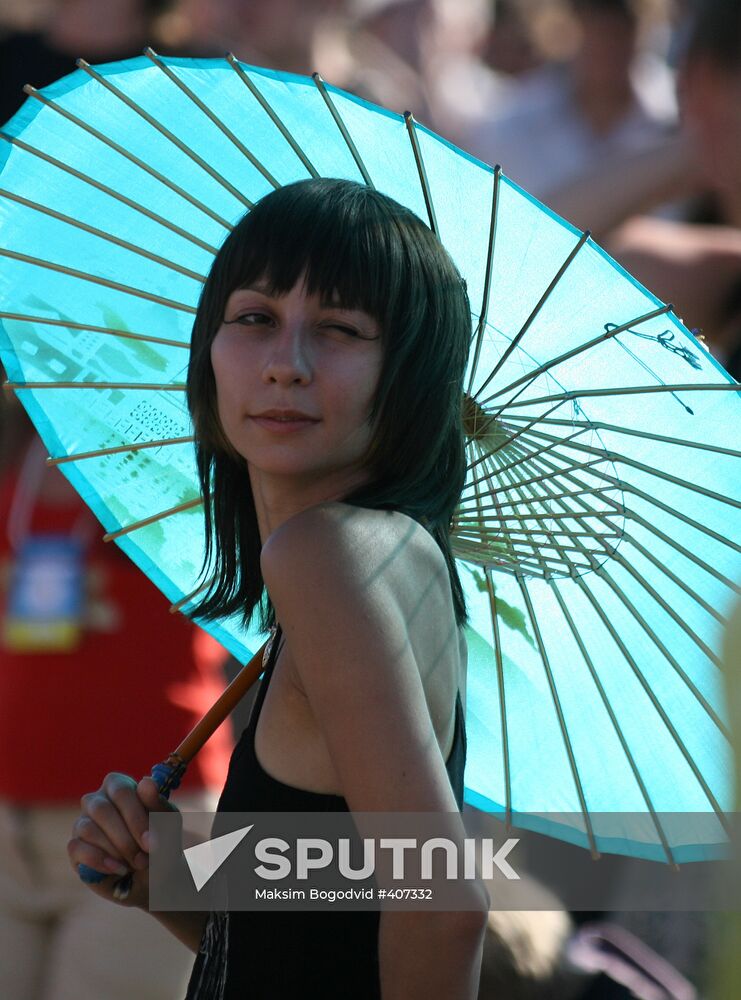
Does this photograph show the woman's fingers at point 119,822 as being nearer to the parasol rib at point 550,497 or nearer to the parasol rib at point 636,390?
the parasol rib at point 550,497

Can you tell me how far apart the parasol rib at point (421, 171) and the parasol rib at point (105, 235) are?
1.33ft

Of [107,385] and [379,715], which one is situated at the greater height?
[107,385]

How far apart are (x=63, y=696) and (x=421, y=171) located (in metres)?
1.79

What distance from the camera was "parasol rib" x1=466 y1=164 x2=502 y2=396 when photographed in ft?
6.84

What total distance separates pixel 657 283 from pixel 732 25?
1.92 feet

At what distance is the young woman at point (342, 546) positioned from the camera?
5.47ft

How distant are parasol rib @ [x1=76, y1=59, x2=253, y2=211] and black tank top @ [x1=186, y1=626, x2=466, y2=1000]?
2.50 feet

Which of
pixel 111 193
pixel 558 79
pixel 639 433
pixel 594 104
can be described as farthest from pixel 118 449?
pixel 558 79

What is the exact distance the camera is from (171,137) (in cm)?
228

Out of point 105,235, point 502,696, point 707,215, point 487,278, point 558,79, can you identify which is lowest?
point 502,696

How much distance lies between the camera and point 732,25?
10.2 ft

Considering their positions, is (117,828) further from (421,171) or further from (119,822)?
(421,171)

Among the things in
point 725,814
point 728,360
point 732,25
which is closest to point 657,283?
point 728,360

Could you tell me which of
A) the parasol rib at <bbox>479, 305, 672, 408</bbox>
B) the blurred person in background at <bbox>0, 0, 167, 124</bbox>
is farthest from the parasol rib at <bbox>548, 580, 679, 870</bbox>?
the blurred person in background at <bbox>0, 0, 167, 124</bbox>
